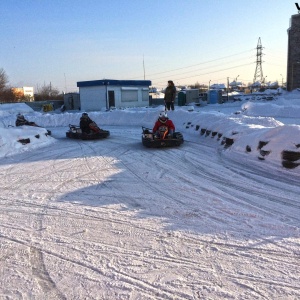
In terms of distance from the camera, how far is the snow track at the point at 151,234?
9.02 feet

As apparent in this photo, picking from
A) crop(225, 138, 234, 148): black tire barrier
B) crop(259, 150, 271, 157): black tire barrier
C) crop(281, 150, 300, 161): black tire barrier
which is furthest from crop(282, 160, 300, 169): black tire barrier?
crop(225, 138, 234, 148): black tire barrier

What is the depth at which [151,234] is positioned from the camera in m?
3.72

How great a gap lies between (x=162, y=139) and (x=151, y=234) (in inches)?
249

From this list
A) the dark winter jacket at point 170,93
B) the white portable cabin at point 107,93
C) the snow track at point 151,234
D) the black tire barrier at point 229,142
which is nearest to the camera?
the snow track at point 151,234

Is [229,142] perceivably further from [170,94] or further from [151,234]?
[170,94]

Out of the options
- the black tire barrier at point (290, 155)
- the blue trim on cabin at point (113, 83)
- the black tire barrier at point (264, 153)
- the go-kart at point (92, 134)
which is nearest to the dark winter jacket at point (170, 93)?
the go-kart at point (92, 134)

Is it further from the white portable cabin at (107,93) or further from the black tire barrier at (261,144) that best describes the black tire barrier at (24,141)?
the white portable cabin at (107,93)

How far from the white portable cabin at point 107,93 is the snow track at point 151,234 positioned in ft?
80.7

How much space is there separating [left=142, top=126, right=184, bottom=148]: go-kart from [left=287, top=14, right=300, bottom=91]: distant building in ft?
99.0

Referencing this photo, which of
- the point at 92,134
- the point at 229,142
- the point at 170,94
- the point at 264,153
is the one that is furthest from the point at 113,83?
the point at 264,153

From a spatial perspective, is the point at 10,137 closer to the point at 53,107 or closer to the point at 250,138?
the point at 250,138

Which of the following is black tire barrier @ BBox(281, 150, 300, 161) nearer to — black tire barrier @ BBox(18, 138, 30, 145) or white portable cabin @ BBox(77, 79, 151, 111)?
black tire barrier @ BBox(18, 138, 30, 145)

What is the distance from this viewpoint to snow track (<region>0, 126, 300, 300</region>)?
275 centimetres

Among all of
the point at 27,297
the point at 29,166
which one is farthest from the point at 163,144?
the point at 27,297
